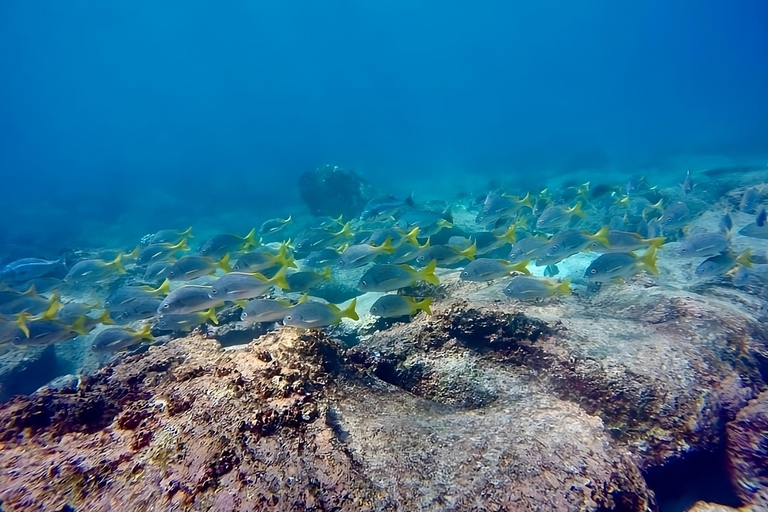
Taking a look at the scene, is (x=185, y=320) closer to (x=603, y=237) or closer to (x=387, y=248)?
(x=387, y=248)

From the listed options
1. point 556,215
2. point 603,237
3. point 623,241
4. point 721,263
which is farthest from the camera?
point 556,215

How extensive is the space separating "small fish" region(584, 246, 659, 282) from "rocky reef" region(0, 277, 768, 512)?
1076mm

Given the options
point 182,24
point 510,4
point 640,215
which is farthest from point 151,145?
point 510,4

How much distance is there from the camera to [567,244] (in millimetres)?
6441

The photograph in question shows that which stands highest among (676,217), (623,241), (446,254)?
(446,254)

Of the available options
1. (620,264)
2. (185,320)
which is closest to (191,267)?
(185,320)

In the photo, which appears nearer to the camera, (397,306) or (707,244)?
(397,306)

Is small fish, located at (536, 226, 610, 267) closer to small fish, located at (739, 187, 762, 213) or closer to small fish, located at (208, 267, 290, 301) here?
small fish, located at (208, 267, 290, 301)

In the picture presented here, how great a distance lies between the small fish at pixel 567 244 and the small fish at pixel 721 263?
148cm

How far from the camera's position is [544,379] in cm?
348

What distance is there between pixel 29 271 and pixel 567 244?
14065 mm

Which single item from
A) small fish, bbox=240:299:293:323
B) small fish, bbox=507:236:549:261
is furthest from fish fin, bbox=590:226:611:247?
small fish, bbox=240:299:293:323

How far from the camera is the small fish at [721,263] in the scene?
5895mm

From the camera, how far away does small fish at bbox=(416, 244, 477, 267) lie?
22.0 feet
